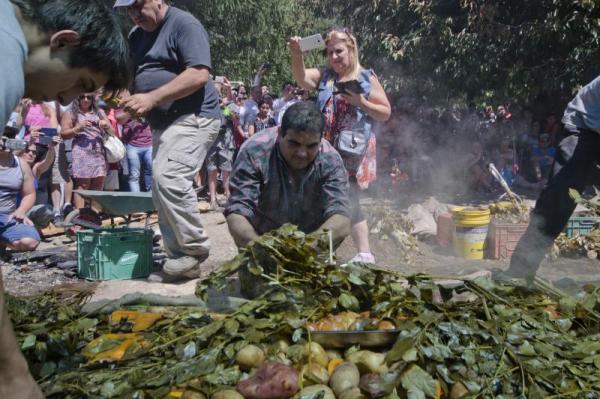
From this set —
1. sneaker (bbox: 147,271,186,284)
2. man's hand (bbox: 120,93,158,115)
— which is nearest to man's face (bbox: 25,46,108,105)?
man's hand (bbox: 120,93,158,115)

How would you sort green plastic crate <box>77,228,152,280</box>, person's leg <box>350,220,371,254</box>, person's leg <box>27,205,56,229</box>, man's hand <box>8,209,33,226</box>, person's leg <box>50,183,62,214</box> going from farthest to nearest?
1. person's leg <box>50,183,62,214</box>
2. person's leg <box>27,205,56,229</box>
3. man's hand <box>8,209,33,226</box>
4. green plastic crate <box>77,228,152,280</box>
5. person's leg <box>350,220,371,254</box>

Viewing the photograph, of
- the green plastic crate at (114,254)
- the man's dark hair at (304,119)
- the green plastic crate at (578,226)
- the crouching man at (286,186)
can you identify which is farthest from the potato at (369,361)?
the green plastic crate at (578,226)

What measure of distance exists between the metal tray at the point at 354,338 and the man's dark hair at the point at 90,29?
983 mm

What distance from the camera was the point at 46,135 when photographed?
6914 millimetres

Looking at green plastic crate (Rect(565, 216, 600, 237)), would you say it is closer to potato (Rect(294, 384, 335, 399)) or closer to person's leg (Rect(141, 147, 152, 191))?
person's leg (Rect(141, 147, 152, 191))

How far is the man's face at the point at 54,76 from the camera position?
160cm

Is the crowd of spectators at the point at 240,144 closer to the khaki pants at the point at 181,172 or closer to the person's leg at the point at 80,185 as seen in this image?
the person's leg at the point at 80,185

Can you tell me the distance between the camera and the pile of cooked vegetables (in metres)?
1.67

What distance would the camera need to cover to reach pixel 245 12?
17453 mm

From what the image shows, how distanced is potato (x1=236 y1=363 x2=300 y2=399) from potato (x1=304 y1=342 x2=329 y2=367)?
12 cm

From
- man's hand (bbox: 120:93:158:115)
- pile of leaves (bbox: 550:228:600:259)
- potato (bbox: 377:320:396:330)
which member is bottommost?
pile of leaves (bbox: 550:228:600:259)

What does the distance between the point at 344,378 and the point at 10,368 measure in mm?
835

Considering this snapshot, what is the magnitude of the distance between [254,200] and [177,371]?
6.56 feet

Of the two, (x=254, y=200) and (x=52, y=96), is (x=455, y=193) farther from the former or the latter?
(x=52, y=96)
